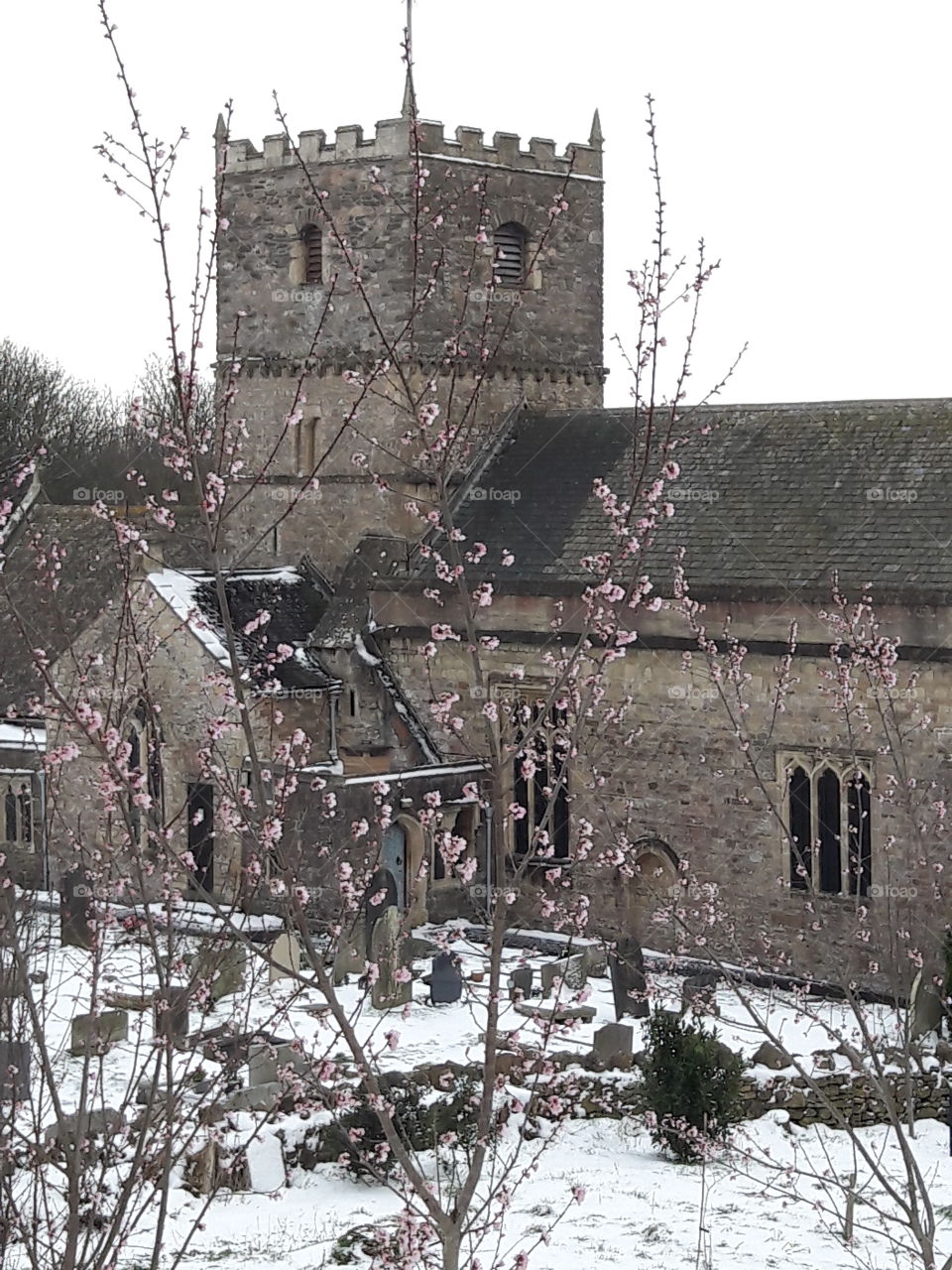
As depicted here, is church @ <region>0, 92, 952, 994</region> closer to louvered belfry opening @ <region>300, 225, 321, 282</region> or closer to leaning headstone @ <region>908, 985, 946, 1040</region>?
louvered belfry opening @ <region>300, 225, 321, 282</region>

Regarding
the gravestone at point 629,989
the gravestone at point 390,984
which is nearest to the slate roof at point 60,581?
the gravestone at point 390,984

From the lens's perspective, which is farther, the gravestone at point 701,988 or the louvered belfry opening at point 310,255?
the louvered belfry opening at point 310,255

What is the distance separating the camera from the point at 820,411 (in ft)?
86.2

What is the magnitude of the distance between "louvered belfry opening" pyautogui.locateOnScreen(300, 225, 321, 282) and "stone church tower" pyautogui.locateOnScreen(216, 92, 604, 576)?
0.08 feet

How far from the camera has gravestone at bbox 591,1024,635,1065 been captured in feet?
63.9

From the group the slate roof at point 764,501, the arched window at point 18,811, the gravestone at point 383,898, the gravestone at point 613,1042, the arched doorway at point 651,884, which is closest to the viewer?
the gravestone at point 613,1042

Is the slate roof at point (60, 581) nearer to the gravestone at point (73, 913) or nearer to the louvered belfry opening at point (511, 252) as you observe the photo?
the gravestone at point (73, 913)

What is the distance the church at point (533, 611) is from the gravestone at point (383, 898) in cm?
21

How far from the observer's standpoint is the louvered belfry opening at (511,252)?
2983cm

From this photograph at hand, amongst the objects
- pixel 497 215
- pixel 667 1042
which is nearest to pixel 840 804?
pixel 667 1042

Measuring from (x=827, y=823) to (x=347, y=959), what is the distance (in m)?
6.51

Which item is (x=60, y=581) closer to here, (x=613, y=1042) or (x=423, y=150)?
(x=423, y=150)

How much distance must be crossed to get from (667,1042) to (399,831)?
9654mm

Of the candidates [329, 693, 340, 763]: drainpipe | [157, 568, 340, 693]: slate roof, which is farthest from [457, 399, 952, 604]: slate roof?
[329, 693, 340, 763]: drainpipe
